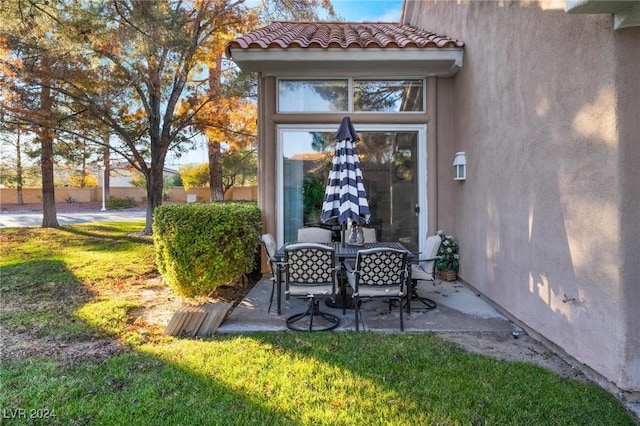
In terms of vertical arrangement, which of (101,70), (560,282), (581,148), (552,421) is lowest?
(552,421)

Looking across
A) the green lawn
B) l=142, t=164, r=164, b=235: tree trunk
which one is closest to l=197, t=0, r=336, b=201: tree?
l=142, t=164, r=164, b=235: tree trunk

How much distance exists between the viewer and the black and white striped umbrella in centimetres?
527

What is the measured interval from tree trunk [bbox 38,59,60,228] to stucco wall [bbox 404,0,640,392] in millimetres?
10937

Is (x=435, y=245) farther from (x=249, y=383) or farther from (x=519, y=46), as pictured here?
(x=249, y=383)

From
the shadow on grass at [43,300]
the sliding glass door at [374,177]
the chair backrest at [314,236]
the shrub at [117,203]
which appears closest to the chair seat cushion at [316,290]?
the chair backrest at [314,236]

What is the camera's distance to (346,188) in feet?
17.4

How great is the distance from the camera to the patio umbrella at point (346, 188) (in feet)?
17.3

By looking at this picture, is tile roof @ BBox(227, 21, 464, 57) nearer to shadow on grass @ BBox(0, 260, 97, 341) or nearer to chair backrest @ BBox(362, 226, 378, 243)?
chair backrest @ BBox(362, 226, 378, 243)

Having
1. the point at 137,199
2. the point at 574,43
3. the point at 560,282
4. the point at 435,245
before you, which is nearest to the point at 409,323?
the point at 435,245

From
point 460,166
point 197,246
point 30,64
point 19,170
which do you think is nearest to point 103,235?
point 30,64

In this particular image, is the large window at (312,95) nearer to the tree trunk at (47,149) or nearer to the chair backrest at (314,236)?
the chair backrest at (314,236)

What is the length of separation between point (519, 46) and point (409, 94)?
8.87 ft

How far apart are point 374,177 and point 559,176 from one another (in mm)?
3648

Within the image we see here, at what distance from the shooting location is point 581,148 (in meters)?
3.33
